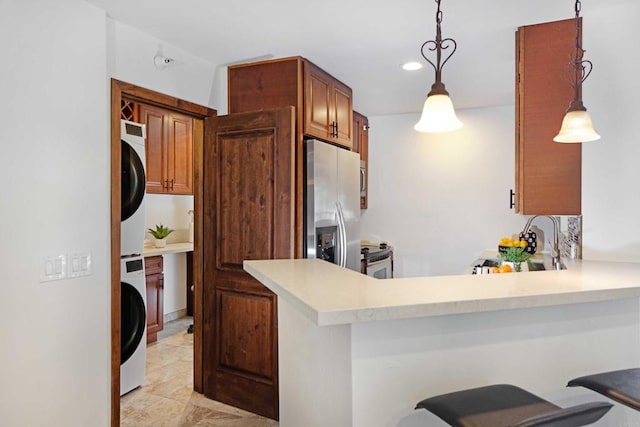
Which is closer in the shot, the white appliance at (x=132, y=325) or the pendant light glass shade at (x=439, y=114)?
the pendant light glass shade at (x=439, y=114)

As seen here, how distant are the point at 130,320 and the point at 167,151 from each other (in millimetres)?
1729

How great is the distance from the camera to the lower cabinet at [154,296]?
4.04 m

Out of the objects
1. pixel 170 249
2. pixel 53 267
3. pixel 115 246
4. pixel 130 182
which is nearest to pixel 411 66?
pixel 130 182

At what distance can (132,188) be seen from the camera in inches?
117

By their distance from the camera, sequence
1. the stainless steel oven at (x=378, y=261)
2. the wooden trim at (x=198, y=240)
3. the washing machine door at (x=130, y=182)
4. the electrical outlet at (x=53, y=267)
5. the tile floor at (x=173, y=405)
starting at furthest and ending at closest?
1. the stainless steel oven at (x=378, y=261)
2. the wooden trim at (x=198, y=240)
3. the washing machine door at (x=130, y=182)
4. the tile floor at (x=173, y=405)
5. the electrical outlet at (x=53, y=267)

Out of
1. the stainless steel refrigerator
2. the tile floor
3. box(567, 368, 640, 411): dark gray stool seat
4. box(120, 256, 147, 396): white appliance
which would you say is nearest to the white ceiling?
the stainless steel refrigerator

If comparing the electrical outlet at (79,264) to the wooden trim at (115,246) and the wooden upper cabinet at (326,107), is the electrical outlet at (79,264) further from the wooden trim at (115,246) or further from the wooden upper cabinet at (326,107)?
the wooden upper cabinet at (326,107)

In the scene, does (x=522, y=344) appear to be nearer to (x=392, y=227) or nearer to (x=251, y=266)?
(x=251, y=266)

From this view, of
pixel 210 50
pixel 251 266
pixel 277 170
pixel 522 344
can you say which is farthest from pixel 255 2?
pixel 522 344

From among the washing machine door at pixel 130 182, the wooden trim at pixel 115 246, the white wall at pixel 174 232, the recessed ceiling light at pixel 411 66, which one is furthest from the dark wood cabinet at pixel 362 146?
the wooden trim at pixel 115 246

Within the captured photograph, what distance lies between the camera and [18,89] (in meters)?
1.82

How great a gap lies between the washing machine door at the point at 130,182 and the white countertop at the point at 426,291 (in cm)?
156

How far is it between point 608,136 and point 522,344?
1.27 metres

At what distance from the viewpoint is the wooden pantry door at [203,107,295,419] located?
2701 millimetres
